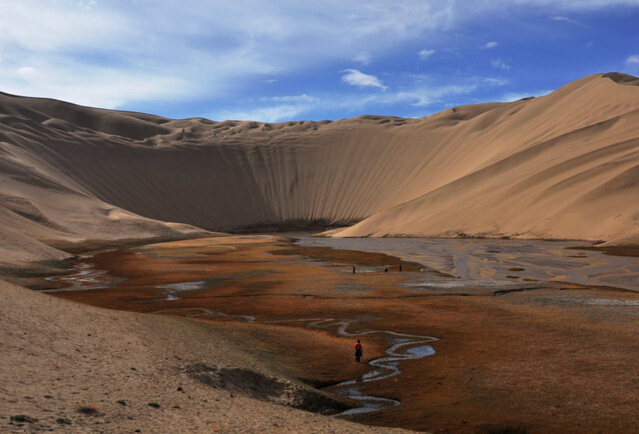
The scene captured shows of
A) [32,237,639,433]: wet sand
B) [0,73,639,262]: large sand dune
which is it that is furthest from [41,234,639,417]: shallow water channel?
[0,73,639,262]: large sand dune

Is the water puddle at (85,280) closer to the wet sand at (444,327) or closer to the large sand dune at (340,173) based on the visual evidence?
the wet sand at (444,327)

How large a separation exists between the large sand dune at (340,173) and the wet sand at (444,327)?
17995 millimetres

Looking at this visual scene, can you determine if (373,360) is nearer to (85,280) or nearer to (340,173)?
(85,280)

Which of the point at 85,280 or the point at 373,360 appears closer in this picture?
the point at 373,360

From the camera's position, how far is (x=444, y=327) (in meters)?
20.2

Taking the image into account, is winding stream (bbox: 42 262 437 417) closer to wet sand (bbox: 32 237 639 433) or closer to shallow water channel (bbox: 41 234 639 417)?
shallow water channel (bbox: 41 234 639 417)

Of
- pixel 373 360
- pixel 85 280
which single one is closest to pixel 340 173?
pixel 85 280

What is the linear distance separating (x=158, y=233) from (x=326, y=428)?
246ft

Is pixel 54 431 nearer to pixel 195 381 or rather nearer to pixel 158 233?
pixel 195 381

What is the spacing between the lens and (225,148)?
139500 mm

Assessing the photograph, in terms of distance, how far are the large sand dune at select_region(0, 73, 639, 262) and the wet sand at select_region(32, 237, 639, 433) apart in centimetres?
1800

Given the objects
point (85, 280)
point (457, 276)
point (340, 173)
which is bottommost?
point (85, 280)

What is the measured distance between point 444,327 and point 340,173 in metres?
111

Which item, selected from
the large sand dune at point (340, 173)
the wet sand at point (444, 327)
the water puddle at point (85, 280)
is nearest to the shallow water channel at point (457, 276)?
the water puddle at point (85, 280)
